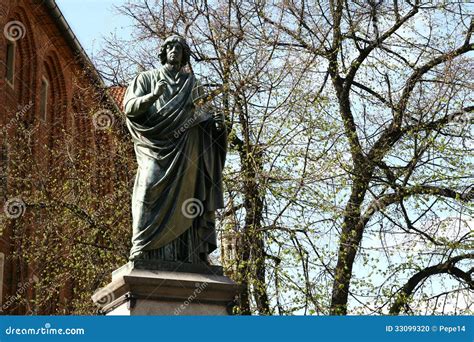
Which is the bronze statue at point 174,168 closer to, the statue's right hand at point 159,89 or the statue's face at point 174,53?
the statue's right hand at point 159,89

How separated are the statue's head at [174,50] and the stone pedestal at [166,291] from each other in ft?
7.00

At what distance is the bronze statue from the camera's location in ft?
28.3

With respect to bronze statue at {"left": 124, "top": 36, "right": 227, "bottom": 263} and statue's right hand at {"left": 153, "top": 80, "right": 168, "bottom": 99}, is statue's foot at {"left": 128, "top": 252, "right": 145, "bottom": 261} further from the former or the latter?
statue's right hand at {"left": 153, "top": 80, "right": 168, "bottom": 99}

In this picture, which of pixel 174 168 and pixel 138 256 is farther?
pixel 174 168

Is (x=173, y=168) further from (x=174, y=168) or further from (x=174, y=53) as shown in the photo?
(x=174, y=53)

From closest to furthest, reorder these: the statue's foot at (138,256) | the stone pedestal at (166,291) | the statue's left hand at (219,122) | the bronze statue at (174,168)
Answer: the stone pedestal at (166,291)
the statue's foot at (138,256)
the bronze statue at (174,168)
the statue's left hand at (219,122)

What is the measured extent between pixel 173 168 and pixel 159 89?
75cm

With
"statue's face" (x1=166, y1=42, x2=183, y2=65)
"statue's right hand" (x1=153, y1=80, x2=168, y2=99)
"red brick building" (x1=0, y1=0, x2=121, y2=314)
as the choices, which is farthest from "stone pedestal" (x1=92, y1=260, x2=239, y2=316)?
"red brick building" (x1=0, y1=0, x2=121, y2=314)

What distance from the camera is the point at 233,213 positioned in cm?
1756

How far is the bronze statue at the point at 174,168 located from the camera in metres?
8.63

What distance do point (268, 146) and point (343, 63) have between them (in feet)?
11.2

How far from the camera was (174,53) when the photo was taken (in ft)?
30.5

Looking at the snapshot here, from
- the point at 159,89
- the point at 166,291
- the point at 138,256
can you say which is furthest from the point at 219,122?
the point at 166,291

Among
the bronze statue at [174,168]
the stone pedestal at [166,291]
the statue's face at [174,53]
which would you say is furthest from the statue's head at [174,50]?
the stone pedestal at [166,291]
